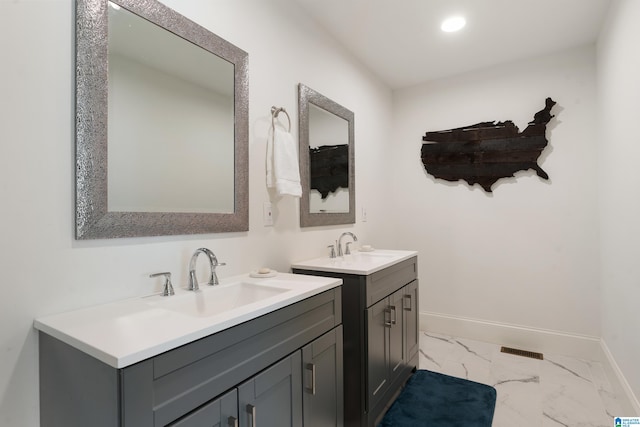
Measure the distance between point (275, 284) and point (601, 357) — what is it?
263cm

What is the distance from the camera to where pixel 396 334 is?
6.77 feet

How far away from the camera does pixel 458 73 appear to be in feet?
10.1

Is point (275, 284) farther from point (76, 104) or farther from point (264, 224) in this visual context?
point (76, 104)

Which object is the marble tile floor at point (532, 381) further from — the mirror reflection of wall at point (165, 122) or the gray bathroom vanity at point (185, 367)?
the mirror reflection of wall at point (165, 122)

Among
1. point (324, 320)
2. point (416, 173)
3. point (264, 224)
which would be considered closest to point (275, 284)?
point (324, 320)

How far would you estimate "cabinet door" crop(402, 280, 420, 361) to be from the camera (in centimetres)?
223

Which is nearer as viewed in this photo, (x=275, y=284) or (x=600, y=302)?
(x=275, y=284)

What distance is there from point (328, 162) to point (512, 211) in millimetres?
1727

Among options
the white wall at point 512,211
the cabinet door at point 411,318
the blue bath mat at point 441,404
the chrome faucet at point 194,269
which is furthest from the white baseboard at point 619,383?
the chrome faucet at point 194,269

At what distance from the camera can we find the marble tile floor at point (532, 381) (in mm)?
1863

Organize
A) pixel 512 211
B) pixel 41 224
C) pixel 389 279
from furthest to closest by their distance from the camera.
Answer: pixel 512 211
pixel 389 279
pixel 41 224

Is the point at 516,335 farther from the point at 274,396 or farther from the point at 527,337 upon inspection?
the point at 274,396

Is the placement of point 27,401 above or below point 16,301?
below


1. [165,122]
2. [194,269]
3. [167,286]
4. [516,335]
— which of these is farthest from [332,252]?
[516,335]
